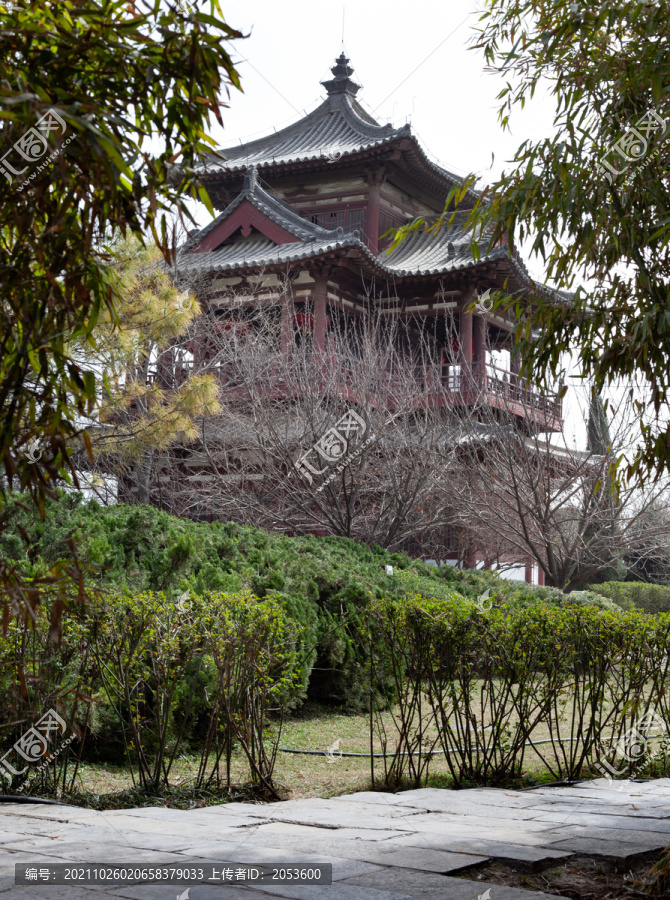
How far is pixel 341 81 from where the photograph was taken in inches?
972

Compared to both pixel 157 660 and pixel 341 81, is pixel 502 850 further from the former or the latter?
pixel 341 81

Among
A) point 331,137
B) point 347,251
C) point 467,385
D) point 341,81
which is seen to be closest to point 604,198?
point 467,385

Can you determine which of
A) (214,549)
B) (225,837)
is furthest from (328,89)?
(225,837)

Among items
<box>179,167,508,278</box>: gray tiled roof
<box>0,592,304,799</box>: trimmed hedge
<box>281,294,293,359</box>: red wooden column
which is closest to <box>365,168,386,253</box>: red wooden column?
<box>179,167,508,278</box>: gray tiled roof

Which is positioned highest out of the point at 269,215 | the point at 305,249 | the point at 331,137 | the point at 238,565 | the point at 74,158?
the point at 331,137

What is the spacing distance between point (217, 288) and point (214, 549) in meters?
11.6

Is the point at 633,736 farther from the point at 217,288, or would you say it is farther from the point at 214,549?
the point at 217,288

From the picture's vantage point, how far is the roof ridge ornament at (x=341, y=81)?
24248 millimetres

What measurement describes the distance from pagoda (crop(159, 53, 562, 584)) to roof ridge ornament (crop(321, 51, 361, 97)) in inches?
12.8

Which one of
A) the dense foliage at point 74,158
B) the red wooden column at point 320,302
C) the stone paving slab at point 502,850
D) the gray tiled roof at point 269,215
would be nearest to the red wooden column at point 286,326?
the red wooden column at point 320,302

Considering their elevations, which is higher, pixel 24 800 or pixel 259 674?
pixel 259 674

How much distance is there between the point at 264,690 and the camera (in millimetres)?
4672

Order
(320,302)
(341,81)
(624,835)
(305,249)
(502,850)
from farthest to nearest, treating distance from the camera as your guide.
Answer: (341,81), (320,302), (305,249), (624,835), (502,850)

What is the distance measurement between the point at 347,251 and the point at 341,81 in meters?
10.3
